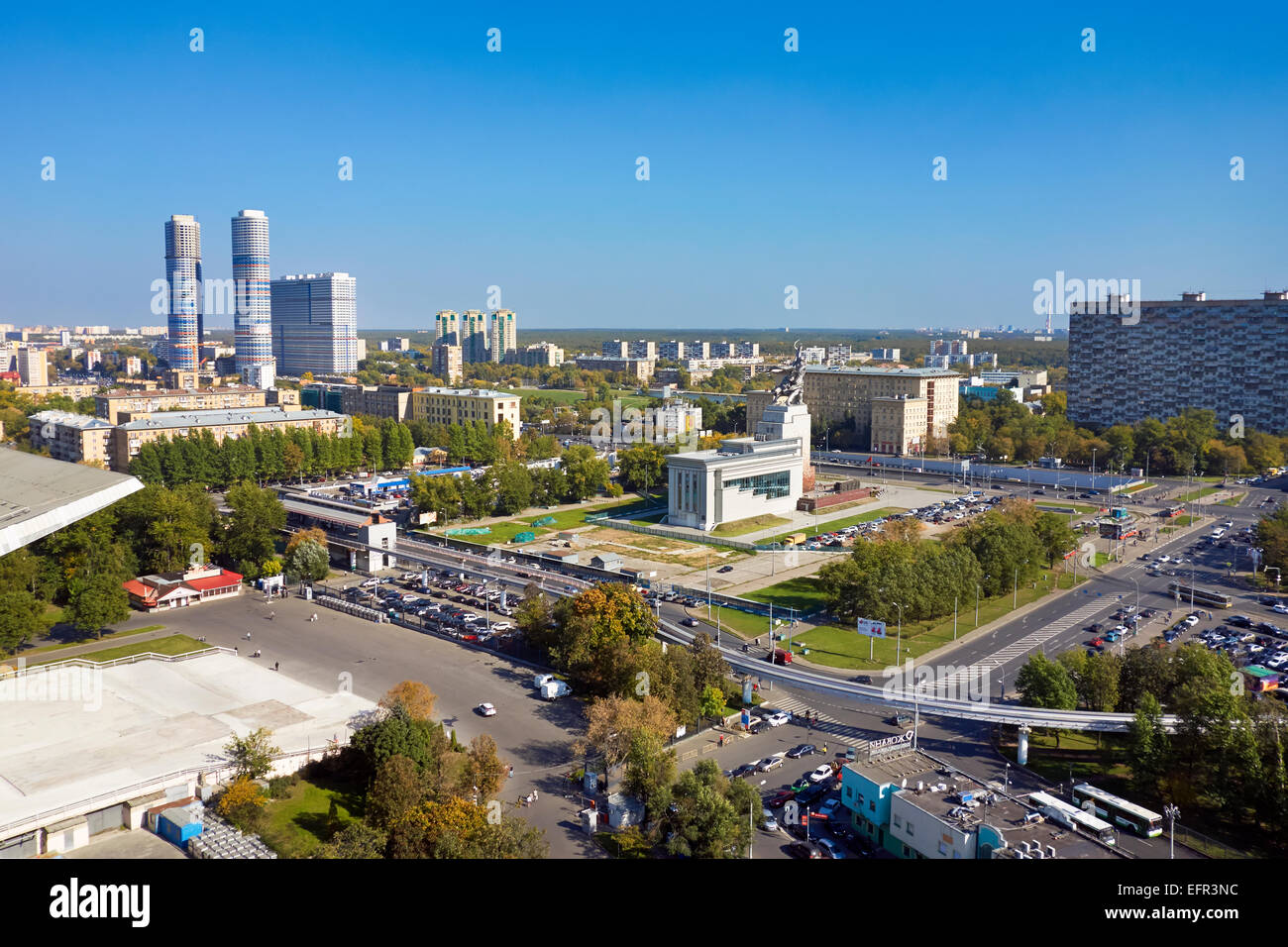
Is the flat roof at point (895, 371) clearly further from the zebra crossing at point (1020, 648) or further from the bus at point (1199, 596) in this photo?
the zebra crossing at point (1020, 648)

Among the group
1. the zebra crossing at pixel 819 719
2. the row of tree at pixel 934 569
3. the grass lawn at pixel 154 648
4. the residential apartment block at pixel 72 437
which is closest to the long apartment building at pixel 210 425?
the residential apartment block at pixel 72 437

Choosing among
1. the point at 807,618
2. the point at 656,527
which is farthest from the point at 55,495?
the point at 656,527

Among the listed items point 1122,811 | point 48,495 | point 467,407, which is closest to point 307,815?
point 48,495

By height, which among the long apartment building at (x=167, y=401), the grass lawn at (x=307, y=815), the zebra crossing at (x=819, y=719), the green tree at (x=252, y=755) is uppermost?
the long apartment building at (x=167, y=401)

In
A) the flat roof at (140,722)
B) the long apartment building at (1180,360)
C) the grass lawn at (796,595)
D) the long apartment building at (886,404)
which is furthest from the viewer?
the long apartment building at (886,404)

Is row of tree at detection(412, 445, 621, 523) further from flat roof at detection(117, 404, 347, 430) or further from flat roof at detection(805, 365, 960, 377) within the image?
flat roof at detection(805, 365, 960, 377)

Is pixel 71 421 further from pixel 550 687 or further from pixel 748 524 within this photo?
pixel 550 687
